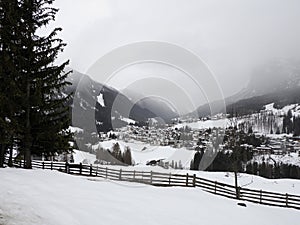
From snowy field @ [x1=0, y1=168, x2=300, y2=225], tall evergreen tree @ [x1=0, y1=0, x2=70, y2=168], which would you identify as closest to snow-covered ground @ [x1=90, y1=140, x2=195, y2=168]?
tall evergreen tree @ [x1=0, y1=0, x2=70, y2=168]

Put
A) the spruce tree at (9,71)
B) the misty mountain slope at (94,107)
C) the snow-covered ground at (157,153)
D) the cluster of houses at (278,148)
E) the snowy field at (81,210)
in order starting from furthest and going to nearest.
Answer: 1. the cluster of houses at (278,148)
2. the snow-covered ground at (157,153)
3. the misty mountain slope at (94,107)
4. the spruce tree at (9,71)
5. the snowy field at (81,210)

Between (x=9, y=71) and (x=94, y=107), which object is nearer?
(x=9, y=71)

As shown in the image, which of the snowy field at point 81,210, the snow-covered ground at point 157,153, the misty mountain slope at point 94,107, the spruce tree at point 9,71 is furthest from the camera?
the snow-covered ground at point 157,153

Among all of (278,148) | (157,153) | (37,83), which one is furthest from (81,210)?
(278,148)

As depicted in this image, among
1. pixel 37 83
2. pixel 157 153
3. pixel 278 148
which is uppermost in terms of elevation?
pixel 37 83

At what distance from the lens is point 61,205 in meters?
8.56

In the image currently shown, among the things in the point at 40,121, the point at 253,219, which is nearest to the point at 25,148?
the point at 40,121

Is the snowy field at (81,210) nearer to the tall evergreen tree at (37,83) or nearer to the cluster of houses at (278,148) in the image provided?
the tall evergreen tree at (37,83)

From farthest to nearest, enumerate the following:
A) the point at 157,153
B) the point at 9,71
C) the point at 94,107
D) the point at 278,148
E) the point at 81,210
Answer: the point at 278,148, the point at 157,153, the point at 94,107, the point at 9,71, the point at 81,210

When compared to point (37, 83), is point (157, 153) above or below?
below

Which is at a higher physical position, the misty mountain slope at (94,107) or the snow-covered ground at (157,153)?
the misty mountain slope at (94,107)

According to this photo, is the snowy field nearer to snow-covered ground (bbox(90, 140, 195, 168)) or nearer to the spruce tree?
the spruce tree

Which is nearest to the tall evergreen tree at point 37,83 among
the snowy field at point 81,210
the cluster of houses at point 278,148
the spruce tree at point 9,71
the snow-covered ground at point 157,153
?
the spruce tree at point 9,71

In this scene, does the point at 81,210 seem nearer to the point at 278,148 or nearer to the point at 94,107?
the point at 94,107
